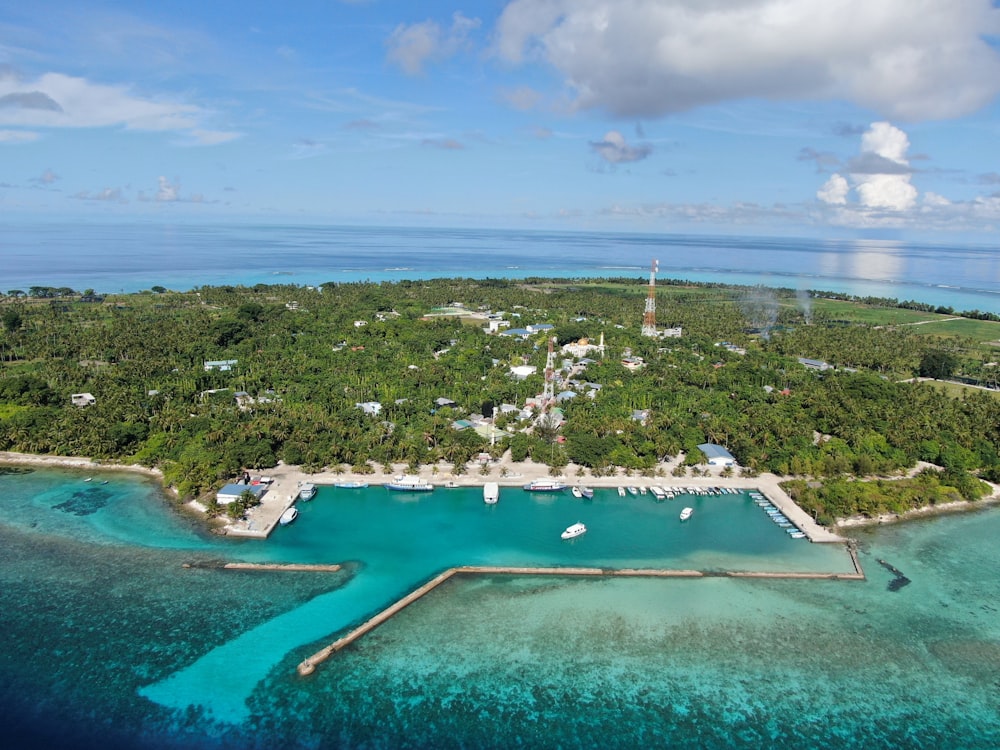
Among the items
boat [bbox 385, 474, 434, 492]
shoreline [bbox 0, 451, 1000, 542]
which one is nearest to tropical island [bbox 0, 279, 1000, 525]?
shoreline [bbox 0, 451, 1000, 542]

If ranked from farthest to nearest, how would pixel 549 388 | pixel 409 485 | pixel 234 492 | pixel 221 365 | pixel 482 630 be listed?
pixel 221 365 < pixel 549 388 < pixel 409 485 < pixel 234 492 < pixel 482 630

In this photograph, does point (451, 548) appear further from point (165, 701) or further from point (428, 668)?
point (165, 701)

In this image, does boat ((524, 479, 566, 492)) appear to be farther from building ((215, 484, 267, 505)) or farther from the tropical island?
building ((215, 484, 267, 505))

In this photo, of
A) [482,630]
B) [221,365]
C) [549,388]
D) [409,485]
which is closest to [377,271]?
[221,365]

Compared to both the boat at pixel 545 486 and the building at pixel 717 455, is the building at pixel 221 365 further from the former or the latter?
the building at pixel 717 455

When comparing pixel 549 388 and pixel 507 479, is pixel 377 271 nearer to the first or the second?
pixel 549 388

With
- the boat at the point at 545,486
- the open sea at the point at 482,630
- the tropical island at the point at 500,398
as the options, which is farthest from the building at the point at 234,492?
the boat at the point at 545,486
